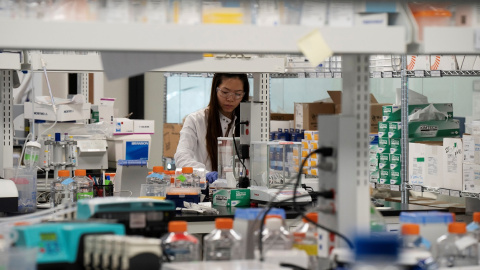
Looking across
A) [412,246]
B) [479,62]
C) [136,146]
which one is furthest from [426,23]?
[136,146]

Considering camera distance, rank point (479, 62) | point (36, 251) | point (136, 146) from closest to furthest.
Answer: point (36, 251)
point (479, 62)
point (136, 146)

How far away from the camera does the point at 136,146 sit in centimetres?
625

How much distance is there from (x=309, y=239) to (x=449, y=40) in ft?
2.37

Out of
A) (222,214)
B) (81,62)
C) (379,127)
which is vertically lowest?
(222,214)

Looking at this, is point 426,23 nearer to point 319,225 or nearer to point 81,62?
point 319,225

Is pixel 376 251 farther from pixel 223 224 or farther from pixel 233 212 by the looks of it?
pixel 233 212

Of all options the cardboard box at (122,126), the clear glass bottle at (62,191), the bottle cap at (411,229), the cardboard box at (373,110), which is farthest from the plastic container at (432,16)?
the cardboard box at (122,126)

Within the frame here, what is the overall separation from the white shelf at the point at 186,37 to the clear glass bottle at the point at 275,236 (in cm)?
55

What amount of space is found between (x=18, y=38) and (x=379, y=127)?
144 inches

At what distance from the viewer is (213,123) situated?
5328mm

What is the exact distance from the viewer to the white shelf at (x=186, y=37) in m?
1.92

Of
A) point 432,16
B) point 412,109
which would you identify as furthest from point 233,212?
point 432,16

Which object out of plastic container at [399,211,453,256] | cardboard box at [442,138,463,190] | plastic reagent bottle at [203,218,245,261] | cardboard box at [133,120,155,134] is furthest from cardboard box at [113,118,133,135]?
plastic container at [399,211,453,256]

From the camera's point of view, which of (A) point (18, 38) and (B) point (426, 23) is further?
(B) point (426, 23)
